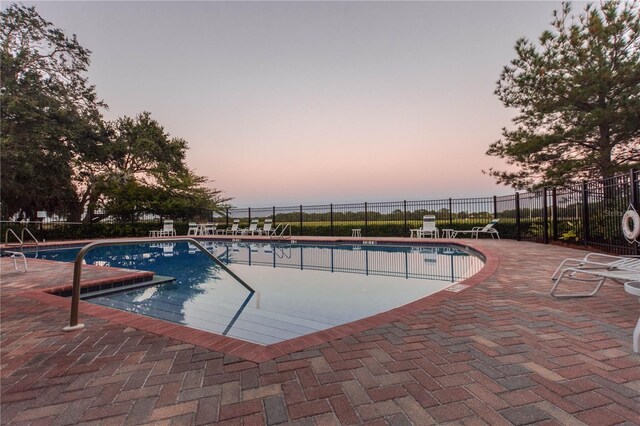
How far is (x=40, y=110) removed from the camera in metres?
12.4

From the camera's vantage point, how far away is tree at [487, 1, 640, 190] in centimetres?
843

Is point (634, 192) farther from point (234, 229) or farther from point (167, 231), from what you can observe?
point (167, 231)

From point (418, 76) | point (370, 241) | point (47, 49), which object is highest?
point (47, 49)

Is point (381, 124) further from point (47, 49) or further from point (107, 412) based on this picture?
point (47, 49)

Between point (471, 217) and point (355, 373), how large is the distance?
1301cm

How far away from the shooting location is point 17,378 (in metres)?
1.67

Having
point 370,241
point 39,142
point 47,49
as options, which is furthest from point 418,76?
point 47,49

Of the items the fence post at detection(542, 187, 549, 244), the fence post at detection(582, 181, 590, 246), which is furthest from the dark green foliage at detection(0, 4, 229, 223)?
the fence post at detection(582, 181, 590, 246)

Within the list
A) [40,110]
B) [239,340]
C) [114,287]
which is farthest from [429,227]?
[40,110]

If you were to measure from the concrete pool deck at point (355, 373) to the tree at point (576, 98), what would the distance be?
→ 880 centimetres

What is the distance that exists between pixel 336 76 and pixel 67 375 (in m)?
11.2

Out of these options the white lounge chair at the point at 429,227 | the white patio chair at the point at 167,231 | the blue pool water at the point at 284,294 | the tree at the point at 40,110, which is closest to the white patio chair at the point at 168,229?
the white patio chair at the point at 167,231

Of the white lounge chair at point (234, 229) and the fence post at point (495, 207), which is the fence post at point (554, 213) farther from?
the white lounge chair at point (234, 229)

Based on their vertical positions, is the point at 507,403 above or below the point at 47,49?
below
